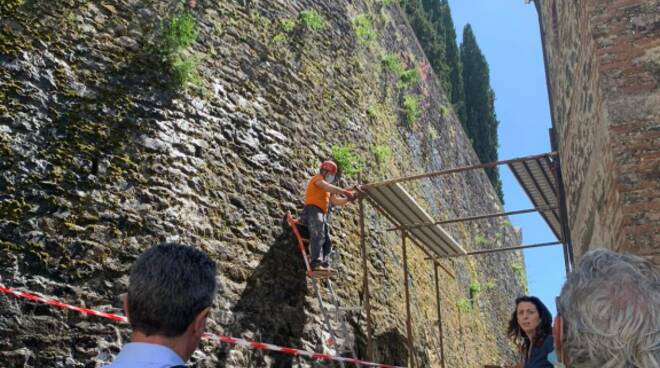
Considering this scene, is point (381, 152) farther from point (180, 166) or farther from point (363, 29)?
point (180, 166)

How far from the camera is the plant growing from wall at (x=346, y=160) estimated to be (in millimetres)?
8406

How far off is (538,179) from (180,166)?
4746 millimetres

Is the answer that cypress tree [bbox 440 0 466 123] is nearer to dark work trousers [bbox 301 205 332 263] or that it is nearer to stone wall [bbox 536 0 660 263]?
dark work trousers [bbox 301 205 332 263]

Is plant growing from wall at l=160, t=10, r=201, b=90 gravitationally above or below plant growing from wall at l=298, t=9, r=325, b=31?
below

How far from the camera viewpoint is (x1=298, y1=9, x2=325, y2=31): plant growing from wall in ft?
28.5

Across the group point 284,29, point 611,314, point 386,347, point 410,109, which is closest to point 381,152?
point 410,109

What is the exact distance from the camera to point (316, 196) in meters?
7.06

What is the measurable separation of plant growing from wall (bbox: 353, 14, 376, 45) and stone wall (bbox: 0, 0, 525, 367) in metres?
0.25

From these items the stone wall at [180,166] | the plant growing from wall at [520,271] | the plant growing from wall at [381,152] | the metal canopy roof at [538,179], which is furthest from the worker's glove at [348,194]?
the plant growing from wall at [520,271]

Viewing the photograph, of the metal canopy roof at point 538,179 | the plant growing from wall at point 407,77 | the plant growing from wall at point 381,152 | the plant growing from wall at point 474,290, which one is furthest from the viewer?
the plant growing from wall at point 474,290

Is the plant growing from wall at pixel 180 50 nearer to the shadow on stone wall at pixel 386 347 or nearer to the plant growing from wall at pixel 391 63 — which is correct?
the shadow on stone wall at pixel 386 347

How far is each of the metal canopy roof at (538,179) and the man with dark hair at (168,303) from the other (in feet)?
21.4

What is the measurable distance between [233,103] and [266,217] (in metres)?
1.20

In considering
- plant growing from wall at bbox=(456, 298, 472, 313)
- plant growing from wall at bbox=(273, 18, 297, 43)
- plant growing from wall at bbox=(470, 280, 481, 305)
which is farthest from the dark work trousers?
plant growing from wall at bbox=(470, 280, 481, 305)
